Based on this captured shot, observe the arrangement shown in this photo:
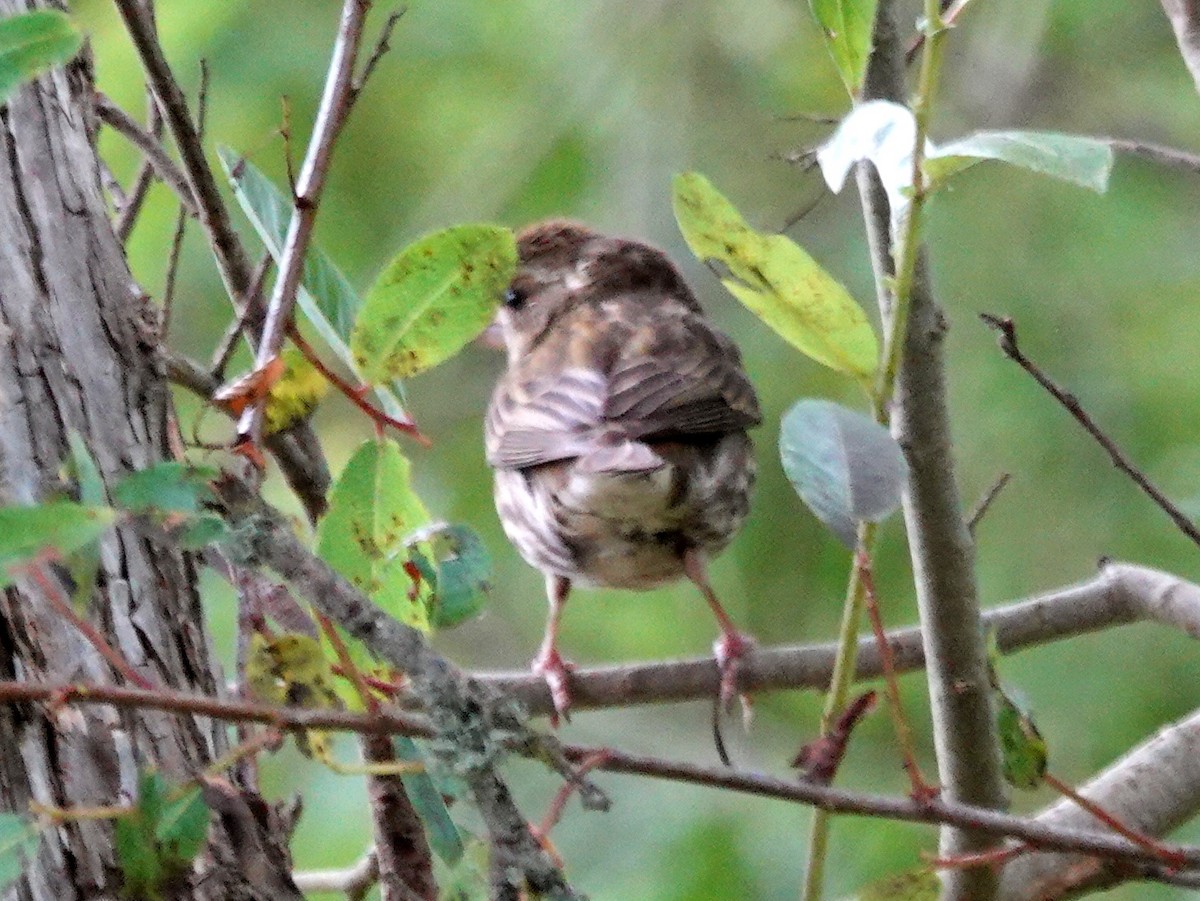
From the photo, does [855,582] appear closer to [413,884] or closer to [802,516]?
[413,884]

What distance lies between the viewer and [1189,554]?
18.0 feet

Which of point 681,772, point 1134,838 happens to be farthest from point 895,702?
point 1134,838

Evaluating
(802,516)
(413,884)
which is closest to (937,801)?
(413,884)

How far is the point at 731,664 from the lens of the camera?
126 inches

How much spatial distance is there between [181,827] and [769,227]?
4141 mm

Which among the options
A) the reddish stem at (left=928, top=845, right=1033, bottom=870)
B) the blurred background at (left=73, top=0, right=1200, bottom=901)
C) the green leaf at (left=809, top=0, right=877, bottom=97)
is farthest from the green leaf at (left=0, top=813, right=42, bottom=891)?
the blurred background at (left=73, top=0, right=1200, bottom=901)

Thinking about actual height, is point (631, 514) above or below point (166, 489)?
below

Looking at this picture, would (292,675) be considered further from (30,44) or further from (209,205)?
(209,205)

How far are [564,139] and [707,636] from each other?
5.90 feet

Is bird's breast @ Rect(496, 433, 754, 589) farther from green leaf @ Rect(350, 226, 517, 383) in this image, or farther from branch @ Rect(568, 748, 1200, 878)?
branch @ Rect(568, 748, 1200, 878)

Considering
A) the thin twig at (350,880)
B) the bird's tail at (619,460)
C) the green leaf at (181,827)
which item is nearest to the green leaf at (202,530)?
the green leaf at (181,827)

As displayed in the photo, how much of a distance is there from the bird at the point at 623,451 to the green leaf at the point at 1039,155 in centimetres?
186

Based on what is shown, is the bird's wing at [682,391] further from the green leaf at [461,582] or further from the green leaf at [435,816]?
the green leaf at [435,816]

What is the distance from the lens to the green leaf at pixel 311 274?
6.34 feet
